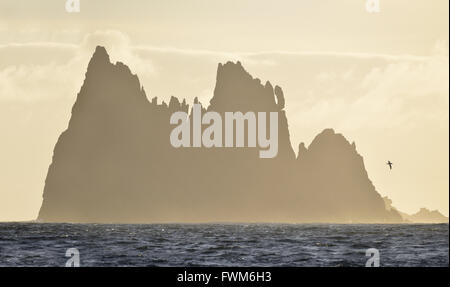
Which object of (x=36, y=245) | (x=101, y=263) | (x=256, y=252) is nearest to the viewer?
(x=101, y=263)

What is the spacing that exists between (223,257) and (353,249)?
54.9 feet

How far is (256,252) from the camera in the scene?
76.8m
